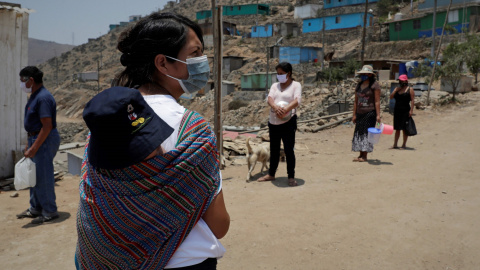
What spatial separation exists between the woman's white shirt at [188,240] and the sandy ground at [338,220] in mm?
2027

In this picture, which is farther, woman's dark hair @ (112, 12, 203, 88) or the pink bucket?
the pink bucket

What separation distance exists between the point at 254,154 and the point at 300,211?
196 centimetres

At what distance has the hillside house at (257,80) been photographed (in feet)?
106

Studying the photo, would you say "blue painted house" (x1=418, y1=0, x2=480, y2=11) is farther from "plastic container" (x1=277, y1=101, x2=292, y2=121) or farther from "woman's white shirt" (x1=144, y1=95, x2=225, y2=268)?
"woman's white shirt" (x1=144, y1=95, x2=225, y2=268)

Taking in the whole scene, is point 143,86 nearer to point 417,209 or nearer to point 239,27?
point 417,209

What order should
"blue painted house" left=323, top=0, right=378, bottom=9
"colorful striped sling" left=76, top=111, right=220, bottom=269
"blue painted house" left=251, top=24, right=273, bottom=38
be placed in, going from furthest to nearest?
"blue painted house" left=251, top=24, right=273, bottom=38
"blue painted house" left=323, top=0, right=378, bottom=9
"colorful striped sling" left=76, top=111, right=220, bottom=269

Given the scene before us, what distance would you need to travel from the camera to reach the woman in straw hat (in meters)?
6.85

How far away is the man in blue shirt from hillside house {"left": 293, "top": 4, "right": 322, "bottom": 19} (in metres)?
55.2

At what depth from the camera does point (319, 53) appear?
4088 centimetres

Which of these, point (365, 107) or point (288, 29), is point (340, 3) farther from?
point (365, 107)

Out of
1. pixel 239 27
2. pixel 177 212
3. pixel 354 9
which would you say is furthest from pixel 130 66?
pixel 239 27

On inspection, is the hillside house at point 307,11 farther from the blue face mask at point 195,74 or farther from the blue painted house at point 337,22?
the blue face mask at point 195,74

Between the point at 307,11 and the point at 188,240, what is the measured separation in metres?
60.0

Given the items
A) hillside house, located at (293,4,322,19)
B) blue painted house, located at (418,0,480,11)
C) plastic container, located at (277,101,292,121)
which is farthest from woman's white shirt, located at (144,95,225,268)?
hillside house, located at (293,4,322,19)
